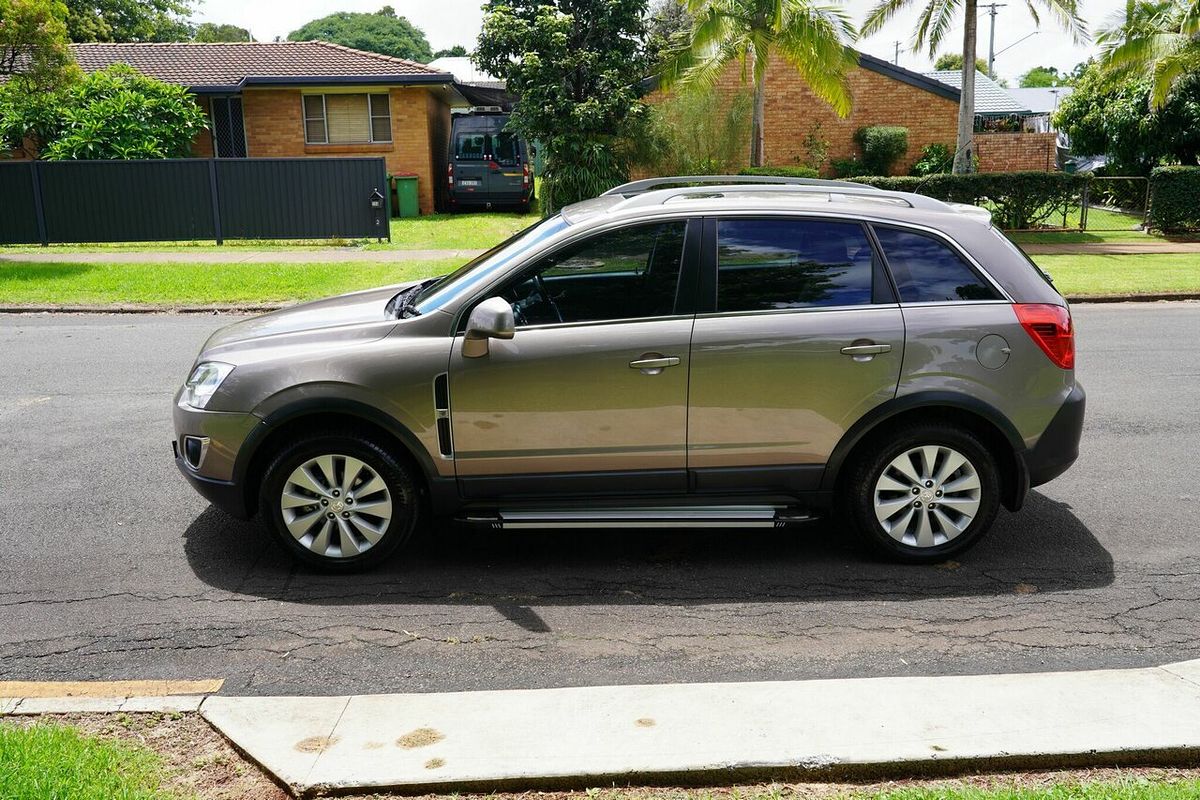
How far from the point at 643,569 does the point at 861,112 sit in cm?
2674

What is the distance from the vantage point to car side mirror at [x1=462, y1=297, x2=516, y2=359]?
489cm

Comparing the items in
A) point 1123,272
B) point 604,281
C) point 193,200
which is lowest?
point 1123,272

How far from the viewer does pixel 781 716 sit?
377 cm

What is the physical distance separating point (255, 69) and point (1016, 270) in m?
26.7

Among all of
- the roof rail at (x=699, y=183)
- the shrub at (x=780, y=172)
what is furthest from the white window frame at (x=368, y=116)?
the roof rail at (x=699, y=183)

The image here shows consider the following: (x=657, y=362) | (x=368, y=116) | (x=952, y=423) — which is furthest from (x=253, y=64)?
(x=952, y=423)

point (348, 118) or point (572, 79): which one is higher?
point (572, 79)

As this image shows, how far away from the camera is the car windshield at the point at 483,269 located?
208 inches

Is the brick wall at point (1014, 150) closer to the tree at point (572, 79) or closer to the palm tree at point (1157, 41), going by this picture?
the palm tree at point (1157, 41)

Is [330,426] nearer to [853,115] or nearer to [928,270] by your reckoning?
[928,270]

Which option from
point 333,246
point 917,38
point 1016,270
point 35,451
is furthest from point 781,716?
point 917,38

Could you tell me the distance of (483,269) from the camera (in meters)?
5.46

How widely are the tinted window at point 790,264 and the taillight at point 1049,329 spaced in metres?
0.77

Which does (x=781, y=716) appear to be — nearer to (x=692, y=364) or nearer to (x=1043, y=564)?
(x=692, y=364)
